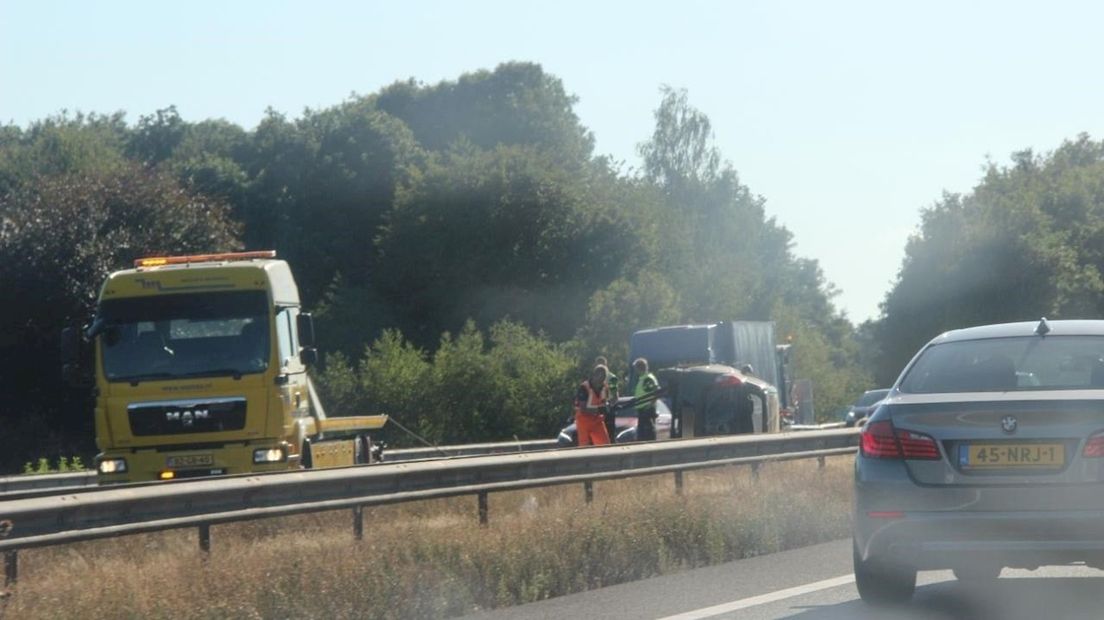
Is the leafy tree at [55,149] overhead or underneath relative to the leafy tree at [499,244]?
overhead

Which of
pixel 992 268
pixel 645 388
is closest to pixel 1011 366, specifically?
pixel 645 388

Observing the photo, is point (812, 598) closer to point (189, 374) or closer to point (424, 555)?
point (424, 555)

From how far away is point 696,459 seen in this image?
1778 cm

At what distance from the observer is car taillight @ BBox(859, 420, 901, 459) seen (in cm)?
913

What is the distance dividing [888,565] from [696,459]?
336 inches

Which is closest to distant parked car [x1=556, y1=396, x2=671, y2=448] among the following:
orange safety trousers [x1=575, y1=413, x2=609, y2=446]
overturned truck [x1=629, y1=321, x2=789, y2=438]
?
overturned truck [x1=629, y1=321, x2=789, y2=438]

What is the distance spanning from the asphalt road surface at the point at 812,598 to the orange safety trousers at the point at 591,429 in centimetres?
1083

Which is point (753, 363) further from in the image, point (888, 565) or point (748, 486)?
point (888, 565)

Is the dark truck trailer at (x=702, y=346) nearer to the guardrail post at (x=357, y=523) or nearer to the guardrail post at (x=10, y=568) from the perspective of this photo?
the guardrail post at (x=357, y=523)

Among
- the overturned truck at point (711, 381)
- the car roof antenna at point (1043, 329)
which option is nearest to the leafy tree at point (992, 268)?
the overturned truck at point (711, 381)

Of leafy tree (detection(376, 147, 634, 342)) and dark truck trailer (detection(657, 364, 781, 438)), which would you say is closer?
dark truck trailer (detection(657, 364, 781, 438))

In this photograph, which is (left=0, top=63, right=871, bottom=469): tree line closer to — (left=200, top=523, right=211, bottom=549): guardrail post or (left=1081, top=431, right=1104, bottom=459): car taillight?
(left=200, top=523, right=211, bottom=549): guardrail post

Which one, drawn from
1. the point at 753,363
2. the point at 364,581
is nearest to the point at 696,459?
the point at 364,581

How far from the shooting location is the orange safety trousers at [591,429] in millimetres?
23188
